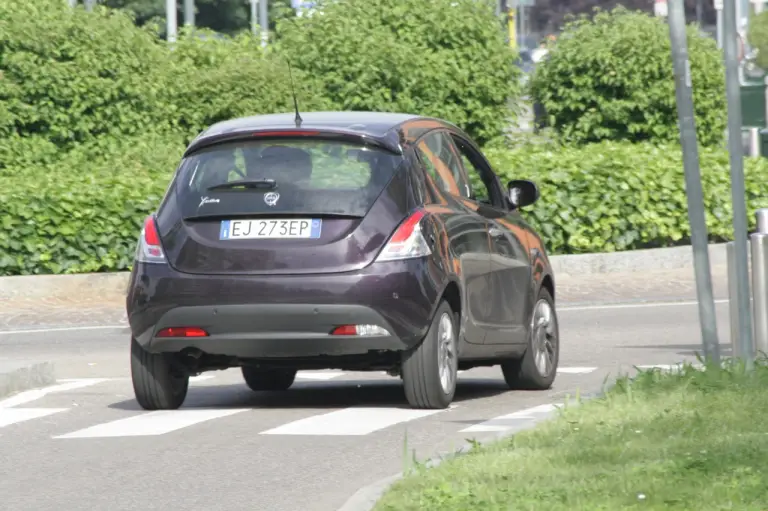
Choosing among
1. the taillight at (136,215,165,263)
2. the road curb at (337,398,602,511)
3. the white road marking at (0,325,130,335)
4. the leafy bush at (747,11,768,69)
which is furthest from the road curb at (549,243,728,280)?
the road curb at (337,398,602,511)

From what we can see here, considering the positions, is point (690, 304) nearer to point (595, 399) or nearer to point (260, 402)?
point (260, 402)

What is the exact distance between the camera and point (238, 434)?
375 inches

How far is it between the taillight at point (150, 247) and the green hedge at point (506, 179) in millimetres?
9735

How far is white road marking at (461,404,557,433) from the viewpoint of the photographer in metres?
9.48

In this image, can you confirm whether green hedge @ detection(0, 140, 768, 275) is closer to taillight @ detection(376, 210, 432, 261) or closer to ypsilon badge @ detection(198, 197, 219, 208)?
ypsilon badge @ detection(198, 197, 219, 208)

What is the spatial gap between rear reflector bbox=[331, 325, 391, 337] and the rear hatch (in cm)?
29

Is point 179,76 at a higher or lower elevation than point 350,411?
higher

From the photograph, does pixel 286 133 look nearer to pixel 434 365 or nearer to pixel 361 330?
pixel 361 330

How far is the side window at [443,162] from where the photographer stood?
10.7 m

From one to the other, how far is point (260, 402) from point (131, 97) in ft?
42.4

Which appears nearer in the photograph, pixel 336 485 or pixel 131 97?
pixel 336 485

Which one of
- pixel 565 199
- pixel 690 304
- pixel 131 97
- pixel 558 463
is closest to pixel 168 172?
pixel 131 97

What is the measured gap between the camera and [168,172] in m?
22.2

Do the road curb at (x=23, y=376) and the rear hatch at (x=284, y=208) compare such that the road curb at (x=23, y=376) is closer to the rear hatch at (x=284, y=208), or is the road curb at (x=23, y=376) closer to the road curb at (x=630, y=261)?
the rear hatch at (x=284, y=208)
